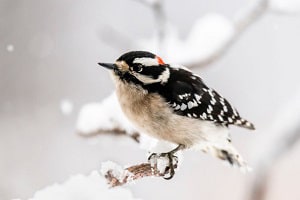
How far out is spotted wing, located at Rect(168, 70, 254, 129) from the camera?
9.53ft

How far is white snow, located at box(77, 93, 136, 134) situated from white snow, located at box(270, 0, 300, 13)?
1.28 m

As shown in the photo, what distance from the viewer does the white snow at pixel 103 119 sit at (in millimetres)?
2821

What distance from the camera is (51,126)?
6.41m

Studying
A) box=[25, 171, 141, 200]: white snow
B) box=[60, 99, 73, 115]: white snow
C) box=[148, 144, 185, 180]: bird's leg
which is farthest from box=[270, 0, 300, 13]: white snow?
box=[60, 99, 73, 115]: white snow

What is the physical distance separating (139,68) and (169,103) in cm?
25

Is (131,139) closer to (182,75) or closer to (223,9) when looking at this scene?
(182,75)

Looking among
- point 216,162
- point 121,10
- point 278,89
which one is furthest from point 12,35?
point 278,89

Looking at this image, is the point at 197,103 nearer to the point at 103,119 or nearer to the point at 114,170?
the point at 103,119

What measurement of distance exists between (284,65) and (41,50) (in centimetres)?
282

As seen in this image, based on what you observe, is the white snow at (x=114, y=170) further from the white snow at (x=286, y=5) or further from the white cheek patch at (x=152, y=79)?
the white snow at (x=286, y=5)

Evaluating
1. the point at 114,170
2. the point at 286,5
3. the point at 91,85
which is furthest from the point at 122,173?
the point at 91,85

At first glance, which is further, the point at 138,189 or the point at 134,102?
the point at 138,189

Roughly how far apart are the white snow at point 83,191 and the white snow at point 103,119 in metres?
1.06

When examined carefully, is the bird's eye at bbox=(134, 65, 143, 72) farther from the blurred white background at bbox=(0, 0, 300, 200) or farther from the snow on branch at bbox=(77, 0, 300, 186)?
the blurred white background at bbox=(0, 0, 300, 200)
